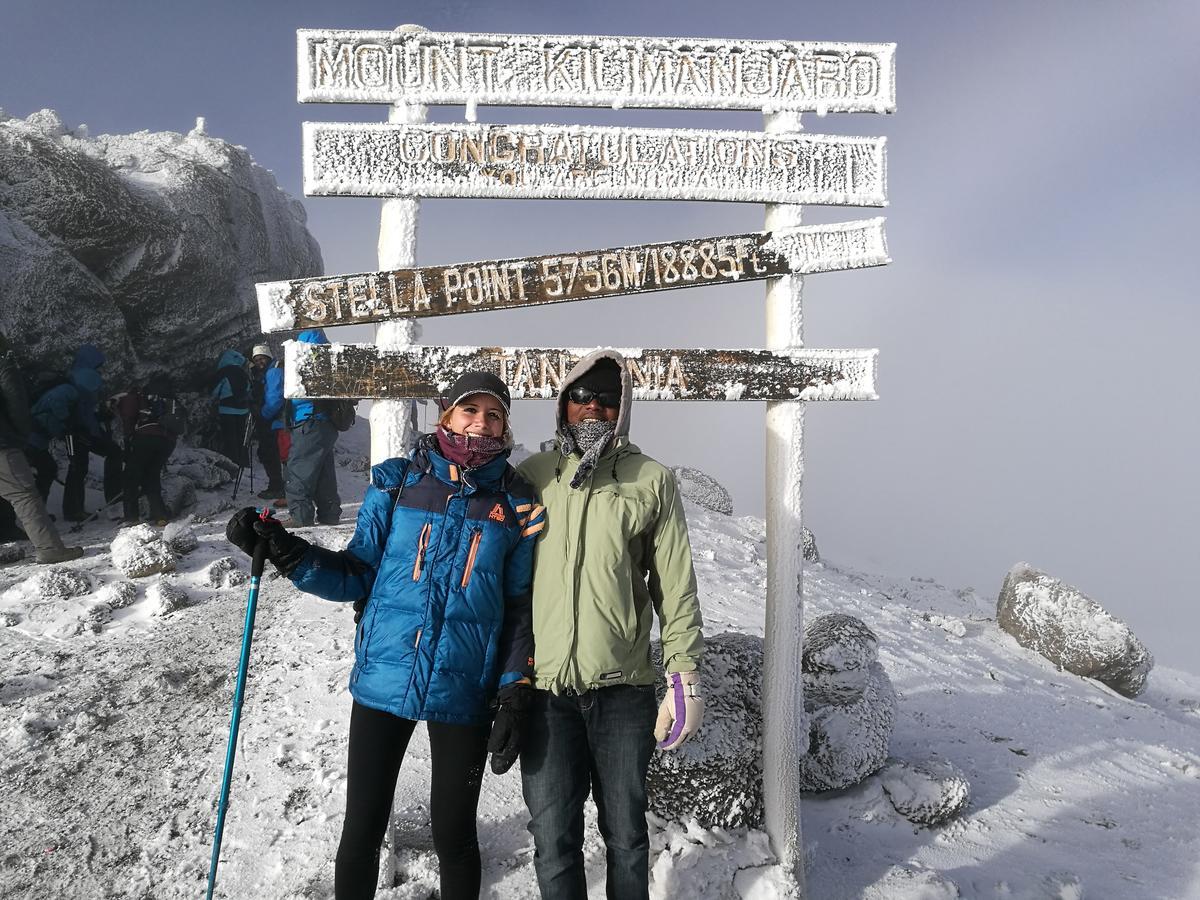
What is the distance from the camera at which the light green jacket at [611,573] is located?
2354 millimetres

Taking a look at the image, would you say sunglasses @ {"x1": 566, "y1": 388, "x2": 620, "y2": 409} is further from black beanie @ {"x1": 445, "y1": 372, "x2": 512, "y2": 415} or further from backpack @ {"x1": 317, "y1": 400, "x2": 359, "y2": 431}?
backpack @ {"x1": 317, "y1": 400, "x2": 359, "y2": 431}

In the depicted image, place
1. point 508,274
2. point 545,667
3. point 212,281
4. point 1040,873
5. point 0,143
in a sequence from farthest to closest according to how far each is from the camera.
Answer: point 212,281, point 0,143, point 1040,873, point 508,274, point 545,667

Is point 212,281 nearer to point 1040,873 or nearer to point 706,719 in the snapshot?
point 706,719

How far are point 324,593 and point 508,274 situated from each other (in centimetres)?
182

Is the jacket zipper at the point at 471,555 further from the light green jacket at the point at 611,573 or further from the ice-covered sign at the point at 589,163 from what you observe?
the ice-covered sign at the point at 589,163

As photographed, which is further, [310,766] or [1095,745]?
[1095,745]

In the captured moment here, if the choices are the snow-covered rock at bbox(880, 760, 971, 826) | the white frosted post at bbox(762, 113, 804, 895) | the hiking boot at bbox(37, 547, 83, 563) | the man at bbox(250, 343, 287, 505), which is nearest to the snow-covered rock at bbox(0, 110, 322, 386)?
the man at bbox(250, 343, 287, 505)

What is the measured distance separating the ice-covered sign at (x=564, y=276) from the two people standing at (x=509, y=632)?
980 millimetres

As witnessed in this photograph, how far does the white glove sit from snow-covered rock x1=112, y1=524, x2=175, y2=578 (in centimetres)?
572

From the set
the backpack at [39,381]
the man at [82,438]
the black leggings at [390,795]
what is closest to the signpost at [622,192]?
the black leggings at [390,795]

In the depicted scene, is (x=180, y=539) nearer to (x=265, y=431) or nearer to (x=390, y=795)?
(x=265, y=431)

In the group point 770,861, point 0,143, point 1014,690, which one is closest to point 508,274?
point 770,861

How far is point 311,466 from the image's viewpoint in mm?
7684

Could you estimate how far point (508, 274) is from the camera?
3.40 m
